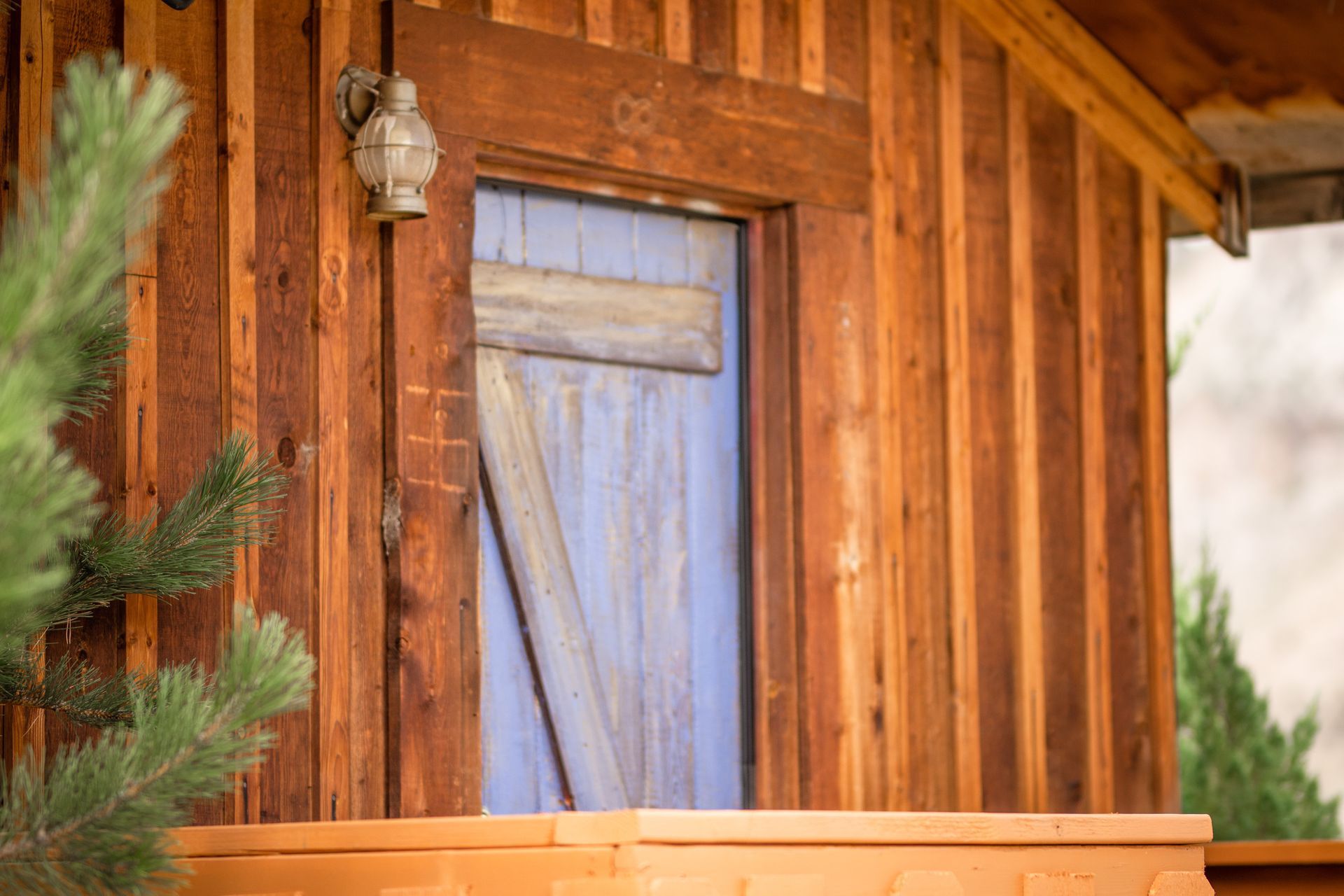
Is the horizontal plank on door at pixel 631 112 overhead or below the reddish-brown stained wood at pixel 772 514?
overhead

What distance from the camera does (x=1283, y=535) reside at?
16.3 meters

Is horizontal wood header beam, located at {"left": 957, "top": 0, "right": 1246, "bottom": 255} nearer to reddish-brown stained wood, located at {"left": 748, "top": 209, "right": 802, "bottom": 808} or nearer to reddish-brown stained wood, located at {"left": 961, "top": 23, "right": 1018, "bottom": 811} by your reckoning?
reddish-brown stained wood, located at {"left": 961, "top": 23, "right": 1018, "bottom": 811}

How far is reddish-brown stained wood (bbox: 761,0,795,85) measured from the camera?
4.29m

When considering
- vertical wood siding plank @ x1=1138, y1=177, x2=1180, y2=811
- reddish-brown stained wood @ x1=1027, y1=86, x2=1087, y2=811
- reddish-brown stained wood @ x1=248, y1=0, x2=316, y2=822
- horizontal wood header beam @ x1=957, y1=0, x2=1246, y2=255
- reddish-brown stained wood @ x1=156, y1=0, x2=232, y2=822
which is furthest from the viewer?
vertical wood siding plank @ x1=1138, y1=177, x2=1180, y2=811

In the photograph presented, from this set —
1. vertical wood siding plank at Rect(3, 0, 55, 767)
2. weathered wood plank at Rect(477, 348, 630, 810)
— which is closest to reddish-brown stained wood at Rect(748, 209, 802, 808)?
weathered wood plank at Rect(477, 348, 630, 810)

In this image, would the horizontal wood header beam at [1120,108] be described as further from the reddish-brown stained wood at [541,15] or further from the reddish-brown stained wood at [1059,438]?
the reddish-brown stained wood at [541,15]

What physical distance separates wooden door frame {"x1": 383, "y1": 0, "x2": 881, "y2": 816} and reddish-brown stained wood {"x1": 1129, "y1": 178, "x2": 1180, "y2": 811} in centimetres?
115

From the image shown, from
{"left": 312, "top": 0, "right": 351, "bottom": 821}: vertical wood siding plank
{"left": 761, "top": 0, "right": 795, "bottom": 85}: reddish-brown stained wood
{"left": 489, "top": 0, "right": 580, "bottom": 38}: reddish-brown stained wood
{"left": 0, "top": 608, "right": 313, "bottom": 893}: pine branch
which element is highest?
{"left": 761, "top": 0, "right": 795, "bottom": 85}: reddish-brown stained wood

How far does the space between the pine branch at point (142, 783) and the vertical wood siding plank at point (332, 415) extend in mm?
1385

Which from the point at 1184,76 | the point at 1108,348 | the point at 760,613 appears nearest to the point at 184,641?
the point at 760,613

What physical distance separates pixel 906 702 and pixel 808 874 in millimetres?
2110

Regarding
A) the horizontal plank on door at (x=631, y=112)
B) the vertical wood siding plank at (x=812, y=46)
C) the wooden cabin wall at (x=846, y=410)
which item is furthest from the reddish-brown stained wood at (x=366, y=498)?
the vertical wood siding plank at (x=812, y=46)

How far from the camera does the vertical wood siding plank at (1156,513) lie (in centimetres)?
504

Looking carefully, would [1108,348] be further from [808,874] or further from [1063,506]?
[808,874]
